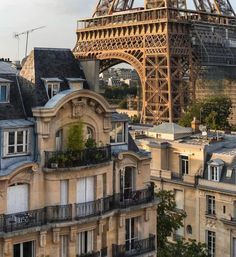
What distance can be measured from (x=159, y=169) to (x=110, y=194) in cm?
1628

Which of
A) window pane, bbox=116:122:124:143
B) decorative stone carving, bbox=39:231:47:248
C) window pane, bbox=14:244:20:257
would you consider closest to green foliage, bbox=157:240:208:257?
window pane, bbox=116:122:124:143

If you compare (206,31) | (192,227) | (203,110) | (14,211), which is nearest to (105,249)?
(14,211)

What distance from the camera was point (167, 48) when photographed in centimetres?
7975

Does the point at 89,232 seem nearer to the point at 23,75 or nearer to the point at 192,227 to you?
the point at 23,75

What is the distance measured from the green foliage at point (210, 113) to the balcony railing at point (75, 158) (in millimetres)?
48308

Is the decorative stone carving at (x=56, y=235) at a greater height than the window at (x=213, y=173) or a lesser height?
lesser

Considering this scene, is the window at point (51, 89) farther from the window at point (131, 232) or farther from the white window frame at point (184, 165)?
the white window frame at point (184, 165)

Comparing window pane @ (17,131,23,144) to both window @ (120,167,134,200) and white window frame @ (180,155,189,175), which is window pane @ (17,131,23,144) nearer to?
window @ (120,167,134,200)

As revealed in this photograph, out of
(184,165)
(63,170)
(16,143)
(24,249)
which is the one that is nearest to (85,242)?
(24,249)

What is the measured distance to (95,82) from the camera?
→ 24.2m

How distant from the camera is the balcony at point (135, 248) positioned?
23.7 meters

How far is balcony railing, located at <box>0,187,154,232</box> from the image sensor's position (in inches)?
805

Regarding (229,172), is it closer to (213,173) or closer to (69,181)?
(213,173)

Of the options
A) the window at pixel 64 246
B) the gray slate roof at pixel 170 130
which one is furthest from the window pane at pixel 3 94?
the gray slate roof at pixel 170 130
